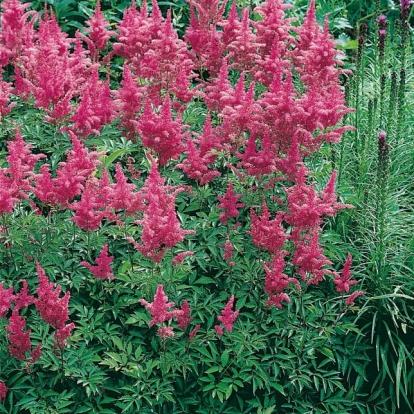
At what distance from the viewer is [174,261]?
4223 mm

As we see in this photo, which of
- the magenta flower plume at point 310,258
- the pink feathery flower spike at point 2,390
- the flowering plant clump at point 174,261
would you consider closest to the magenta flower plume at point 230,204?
the flowering plant clump at point 174,261

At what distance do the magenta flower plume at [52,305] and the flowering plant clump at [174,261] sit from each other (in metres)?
0.01

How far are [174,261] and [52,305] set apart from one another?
795 millimetres

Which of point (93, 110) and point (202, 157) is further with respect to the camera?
point (93, 110)

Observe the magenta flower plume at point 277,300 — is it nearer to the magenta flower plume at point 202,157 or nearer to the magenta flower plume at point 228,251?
the magenta flower plume at point 228,251

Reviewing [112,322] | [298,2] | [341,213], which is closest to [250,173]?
[341,213]

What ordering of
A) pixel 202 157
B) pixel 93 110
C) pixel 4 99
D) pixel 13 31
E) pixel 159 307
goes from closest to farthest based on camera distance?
pixel 159 307 → pixel 202 157 → pixel 93 110 → pixel 4 99 → pixel 13 31

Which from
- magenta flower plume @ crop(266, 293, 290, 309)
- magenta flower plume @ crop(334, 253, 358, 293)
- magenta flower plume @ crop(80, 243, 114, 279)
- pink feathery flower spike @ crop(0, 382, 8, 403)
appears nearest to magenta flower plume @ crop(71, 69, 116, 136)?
magenta flower plume @ crop(80, 243, 114, 279)

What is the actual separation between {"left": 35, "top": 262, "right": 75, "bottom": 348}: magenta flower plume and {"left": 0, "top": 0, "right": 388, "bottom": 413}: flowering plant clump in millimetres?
12

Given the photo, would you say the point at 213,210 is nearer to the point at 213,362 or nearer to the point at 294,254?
the point at 294,254

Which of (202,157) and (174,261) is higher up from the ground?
(202,157)

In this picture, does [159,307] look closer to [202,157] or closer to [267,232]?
[267,232]

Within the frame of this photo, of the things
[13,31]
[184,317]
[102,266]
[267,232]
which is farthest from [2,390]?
[13,31]

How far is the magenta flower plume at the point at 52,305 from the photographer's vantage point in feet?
12.5
